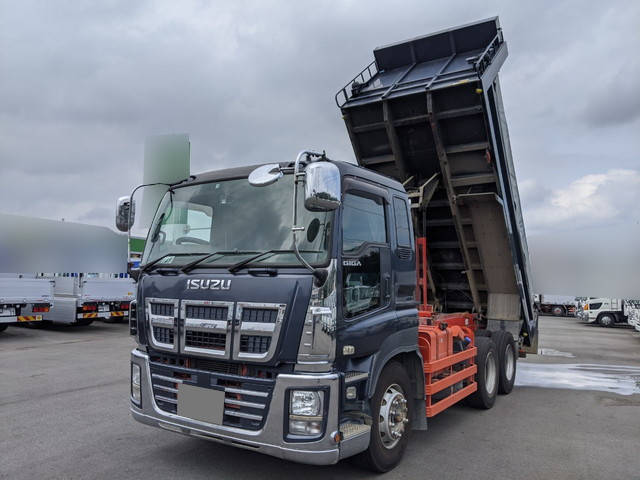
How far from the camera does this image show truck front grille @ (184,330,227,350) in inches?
149

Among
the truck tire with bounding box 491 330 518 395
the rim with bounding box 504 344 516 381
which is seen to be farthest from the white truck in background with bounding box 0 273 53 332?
the rim with bounding box 504 344 516 381

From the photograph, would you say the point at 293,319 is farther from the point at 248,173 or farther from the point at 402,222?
the point at 402,222

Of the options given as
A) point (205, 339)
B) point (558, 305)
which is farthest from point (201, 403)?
point (558, 305)

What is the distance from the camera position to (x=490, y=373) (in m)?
6.70

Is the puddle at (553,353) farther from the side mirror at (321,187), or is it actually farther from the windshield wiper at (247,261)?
the side mirror at (321,187)

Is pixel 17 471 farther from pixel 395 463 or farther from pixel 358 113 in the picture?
pixel 358 113

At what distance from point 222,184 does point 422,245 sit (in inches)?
134

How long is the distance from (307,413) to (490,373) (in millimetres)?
3966

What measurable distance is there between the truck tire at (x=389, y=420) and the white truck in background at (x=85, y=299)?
12927 mm

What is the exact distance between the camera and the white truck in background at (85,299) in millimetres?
14914

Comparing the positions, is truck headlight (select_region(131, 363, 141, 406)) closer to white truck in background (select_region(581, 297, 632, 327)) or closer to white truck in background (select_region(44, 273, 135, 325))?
white truck in background (select_region(44, 273, 135, 325))

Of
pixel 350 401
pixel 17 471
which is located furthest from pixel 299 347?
pixel 17 471

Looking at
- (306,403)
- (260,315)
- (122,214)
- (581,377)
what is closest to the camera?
(306,403)

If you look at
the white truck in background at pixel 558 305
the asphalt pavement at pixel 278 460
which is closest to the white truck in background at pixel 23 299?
the asphalt pavement at pixel 278 460
